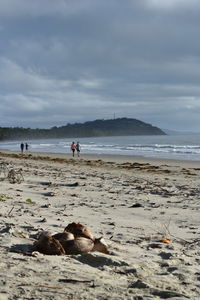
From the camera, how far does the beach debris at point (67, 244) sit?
12.8ft

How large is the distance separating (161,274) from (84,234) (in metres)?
1.00

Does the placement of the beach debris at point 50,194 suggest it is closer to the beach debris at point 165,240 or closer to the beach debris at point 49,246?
the beach debris at point 165,240

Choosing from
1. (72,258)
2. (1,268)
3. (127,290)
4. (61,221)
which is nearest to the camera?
(127,290)

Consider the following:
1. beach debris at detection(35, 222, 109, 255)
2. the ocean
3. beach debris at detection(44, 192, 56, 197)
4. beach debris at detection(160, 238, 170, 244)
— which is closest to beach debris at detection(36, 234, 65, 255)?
beach debris at detection(35, 222, 109, 255)

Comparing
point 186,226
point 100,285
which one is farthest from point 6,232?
point 186,226

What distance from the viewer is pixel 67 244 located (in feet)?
13.0

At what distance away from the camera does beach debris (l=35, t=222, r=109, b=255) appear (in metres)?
3.90

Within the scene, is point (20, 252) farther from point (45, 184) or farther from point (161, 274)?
point (45, 184)

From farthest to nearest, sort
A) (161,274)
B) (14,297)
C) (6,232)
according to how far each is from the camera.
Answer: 1. (6,232)
2. (161,274)
3. (14,297)

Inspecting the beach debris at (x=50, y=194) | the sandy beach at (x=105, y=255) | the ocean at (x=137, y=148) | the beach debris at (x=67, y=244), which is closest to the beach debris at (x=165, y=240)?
the sandy beach at (x=105, y=255)

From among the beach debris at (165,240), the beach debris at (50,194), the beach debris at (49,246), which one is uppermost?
the beach debris at (49,246)

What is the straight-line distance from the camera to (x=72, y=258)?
377 centimetres

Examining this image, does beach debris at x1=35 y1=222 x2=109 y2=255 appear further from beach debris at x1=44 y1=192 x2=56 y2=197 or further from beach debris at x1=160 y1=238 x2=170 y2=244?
beach debris at x1=44 y1=192 x2=56 y2=197

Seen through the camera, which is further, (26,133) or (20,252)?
(26,133)
